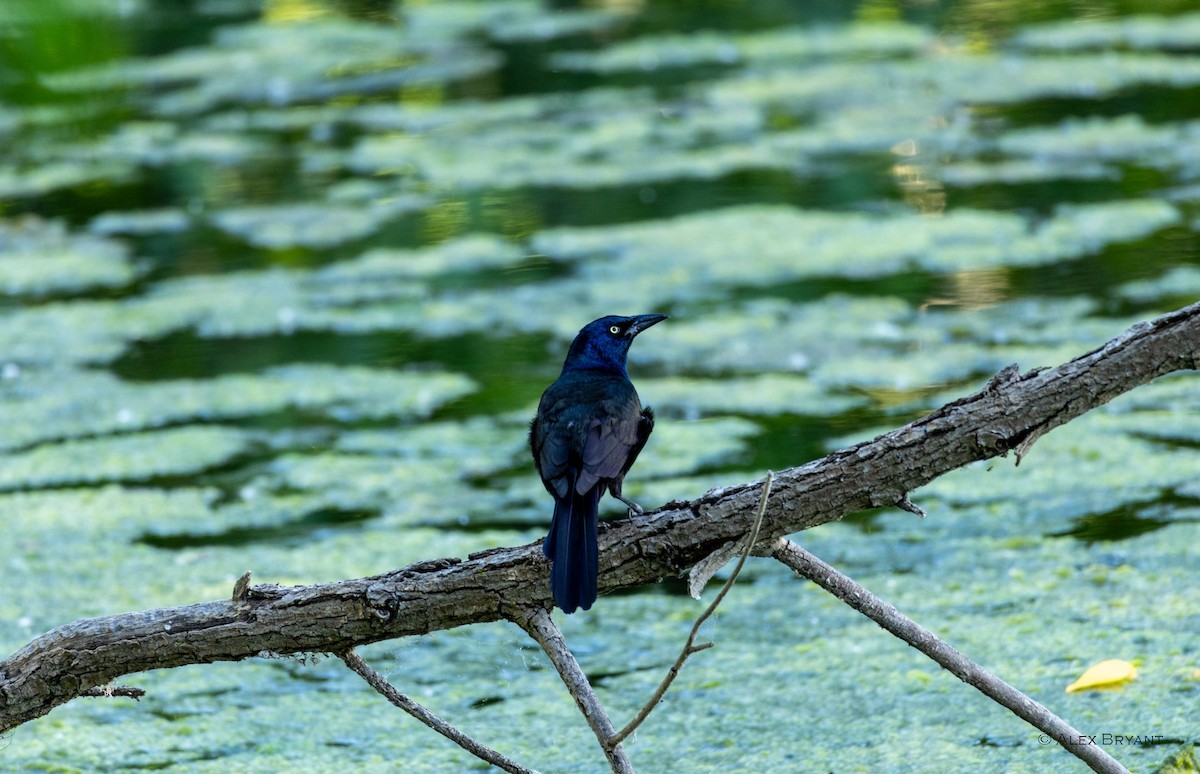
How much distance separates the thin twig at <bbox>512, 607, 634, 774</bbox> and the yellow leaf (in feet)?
→ 3.21

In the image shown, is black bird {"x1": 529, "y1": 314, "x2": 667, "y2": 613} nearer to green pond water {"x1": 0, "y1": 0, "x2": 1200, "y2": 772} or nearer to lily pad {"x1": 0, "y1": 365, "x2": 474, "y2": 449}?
green pond water {"x1": 0, "y1": 0, "x2": 1200, "y2": 772}

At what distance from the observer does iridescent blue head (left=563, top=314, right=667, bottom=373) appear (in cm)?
270

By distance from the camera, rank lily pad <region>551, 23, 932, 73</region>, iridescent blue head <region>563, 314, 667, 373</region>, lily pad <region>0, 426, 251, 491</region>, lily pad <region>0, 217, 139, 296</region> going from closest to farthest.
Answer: iridescent blue head <region>563, 314, 667, 373</region>, lily pad <region>0, 426, 251, 491</region>, lily pad <region>0, 217, 139, 296</region>, lily pad <region>551, 23, 932, 73</region>

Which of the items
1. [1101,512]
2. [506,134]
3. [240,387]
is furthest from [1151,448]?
[506,134]

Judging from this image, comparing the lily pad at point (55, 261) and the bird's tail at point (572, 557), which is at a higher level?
the bird's tail at point (572, 557)

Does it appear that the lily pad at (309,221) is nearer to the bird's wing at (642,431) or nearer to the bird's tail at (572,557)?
the bird's wing at (642,431)

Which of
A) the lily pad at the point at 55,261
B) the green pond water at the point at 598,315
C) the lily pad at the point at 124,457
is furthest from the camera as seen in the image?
the lily pad at the point at 55,261

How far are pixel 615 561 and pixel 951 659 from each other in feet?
1.47

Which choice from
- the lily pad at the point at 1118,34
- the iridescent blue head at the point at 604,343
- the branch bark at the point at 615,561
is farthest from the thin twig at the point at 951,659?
the lily pad at the point at 1118,34

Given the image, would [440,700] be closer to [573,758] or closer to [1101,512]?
[573,758]

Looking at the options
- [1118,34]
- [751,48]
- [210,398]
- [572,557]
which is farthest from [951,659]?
[751,48]

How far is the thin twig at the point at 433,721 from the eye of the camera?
224 centimetres

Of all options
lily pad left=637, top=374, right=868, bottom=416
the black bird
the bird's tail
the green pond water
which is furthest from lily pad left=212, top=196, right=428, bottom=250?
the bird's tail

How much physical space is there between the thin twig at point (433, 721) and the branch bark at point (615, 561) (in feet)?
0.11
